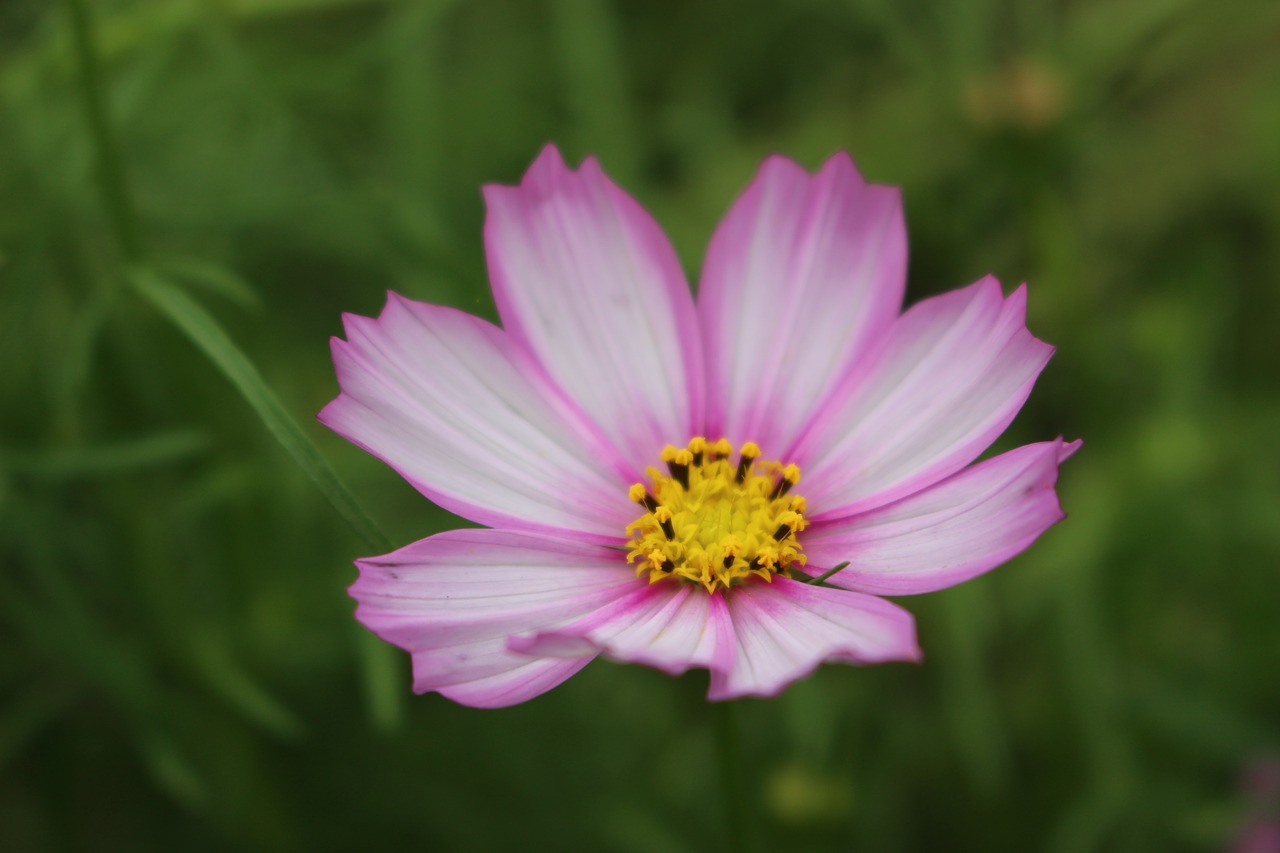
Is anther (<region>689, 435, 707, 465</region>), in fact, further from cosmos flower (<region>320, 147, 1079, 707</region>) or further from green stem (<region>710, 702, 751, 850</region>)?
green stem (<region>710, 702, 751, 850</region>)

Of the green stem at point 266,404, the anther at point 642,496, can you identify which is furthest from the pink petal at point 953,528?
the green stem at point 266,404

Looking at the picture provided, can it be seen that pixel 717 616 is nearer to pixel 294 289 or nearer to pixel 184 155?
pixel 184 155

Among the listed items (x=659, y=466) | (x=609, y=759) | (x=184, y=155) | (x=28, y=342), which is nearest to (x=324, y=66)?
(x=184, y=155)

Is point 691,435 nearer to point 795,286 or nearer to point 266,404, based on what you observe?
point 795,286

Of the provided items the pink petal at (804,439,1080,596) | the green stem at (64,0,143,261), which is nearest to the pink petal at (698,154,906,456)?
the pink petal at (804,439,1080,596)

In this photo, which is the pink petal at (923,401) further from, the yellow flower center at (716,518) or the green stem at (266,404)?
the green stem at (266,404)

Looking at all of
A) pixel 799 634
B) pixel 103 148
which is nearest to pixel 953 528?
pixel 799 634
